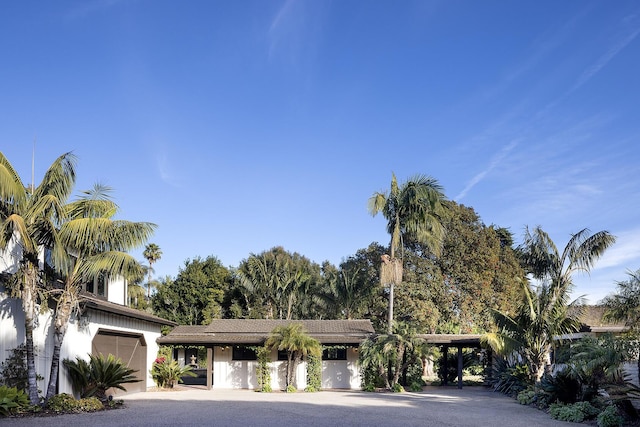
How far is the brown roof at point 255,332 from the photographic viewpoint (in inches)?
1000

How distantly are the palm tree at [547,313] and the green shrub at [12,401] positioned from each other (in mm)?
14266

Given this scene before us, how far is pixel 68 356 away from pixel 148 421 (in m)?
5.47

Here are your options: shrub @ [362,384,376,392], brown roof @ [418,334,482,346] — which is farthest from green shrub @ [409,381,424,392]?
brown roof @ [418,334,482,346]

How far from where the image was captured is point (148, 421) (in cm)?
1351

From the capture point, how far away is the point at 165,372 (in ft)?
82.4

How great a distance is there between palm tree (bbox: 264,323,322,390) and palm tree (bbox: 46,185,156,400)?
9570mm

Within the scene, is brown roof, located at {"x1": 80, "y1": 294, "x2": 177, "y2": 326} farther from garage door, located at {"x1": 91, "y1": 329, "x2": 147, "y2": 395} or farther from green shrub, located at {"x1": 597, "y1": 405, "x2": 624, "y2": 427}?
green shrub, located at {"x1": 597, "y1": 405, "x2": 624, "y2": 427}

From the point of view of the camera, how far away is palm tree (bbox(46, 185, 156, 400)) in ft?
49.7

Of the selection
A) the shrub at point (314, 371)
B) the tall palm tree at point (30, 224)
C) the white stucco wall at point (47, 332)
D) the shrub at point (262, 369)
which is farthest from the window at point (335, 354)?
the tall palm tree at point (30, 224)

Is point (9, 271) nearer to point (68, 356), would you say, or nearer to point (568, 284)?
point (68, 356)

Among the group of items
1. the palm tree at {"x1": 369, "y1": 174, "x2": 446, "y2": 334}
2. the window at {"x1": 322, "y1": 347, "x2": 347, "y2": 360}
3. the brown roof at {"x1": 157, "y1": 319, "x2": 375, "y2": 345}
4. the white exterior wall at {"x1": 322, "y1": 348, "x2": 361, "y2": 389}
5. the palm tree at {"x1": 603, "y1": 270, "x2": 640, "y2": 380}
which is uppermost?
the palm tree at {"x1": 369, "y1": 174, "x2": 446, "y2": 334}

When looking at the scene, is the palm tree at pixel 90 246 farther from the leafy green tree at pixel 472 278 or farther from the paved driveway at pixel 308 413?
the leafy green tree at pixel 472 278

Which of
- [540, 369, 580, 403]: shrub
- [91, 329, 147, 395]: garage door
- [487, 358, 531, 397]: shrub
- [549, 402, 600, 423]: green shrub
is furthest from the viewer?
[487, 358, 531, 397]: shrub

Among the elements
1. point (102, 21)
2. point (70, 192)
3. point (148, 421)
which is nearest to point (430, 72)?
point (102, 21)
